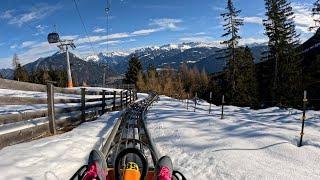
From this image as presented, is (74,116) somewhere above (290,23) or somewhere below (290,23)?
below

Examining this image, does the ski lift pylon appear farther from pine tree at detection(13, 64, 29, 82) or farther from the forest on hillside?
pine tree at detection(13, 64, 29, 82)

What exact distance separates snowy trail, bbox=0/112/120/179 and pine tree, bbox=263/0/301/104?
4283cm

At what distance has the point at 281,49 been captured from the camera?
50.4m

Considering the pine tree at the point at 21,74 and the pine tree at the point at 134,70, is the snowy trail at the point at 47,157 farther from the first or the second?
Result: the pine tree at the point at 21,74

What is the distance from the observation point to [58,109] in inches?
468

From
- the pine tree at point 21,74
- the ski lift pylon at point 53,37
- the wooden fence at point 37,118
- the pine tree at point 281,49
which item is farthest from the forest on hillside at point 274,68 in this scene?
the pine tree at point 21,74

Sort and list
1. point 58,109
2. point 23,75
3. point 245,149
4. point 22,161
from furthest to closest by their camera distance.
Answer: point 23,75 < point 58,109 < point 245,149 < point 22,161

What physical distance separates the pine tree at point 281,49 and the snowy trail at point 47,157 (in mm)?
42833

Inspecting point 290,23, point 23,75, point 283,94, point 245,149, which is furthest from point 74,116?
point 23,75

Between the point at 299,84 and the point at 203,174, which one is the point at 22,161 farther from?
the point at 299,84

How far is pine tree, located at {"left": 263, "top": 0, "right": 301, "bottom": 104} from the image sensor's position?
49.5 meters

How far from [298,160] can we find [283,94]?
42711 mm

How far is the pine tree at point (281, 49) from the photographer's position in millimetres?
49531

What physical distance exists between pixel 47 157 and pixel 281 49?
46.6m
